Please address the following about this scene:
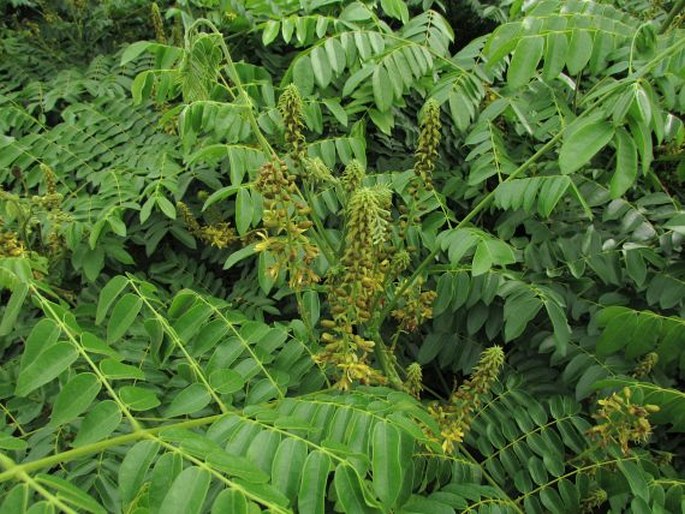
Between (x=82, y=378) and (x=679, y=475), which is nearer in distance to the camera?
(x=82, y=378)

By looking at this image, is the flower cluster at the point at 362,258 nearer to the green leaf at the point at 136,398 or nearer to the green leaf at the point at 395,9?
the green leaf at the point at 136,398

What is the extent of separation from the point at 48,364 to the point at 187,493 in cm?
42

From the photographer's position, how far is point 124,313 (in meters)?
1.43

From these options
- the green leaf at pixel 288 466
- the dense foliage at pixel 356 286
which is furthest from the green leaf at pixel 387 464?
the green leaf at pixel 288 466

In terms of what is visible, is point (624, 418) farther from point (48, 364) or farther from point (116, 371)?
point (48, 364)

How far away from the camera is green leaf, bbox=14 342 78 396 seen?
111cm

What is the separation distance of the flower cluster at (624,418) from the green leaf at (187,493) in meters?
1.09

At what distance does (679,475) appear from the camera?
185 cm

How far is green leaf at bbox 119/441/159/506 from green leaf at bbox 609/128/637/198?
1.18 m

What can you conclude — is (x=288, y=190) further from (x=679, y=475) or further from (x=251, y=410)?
(x=679, y=475)

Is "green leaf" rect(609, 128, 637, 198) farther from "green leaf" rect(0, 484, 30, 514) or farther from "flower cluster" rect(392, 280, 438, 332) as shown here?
"green leaf" rect(0, 484, 30, 514)

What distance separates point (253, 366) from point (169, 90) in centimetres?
124

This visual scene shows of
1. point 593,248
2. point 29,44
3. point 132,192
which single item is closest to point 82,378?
point 132,192

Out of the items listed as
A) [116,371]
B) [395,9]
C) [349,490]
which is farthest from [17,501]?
[395,9]
